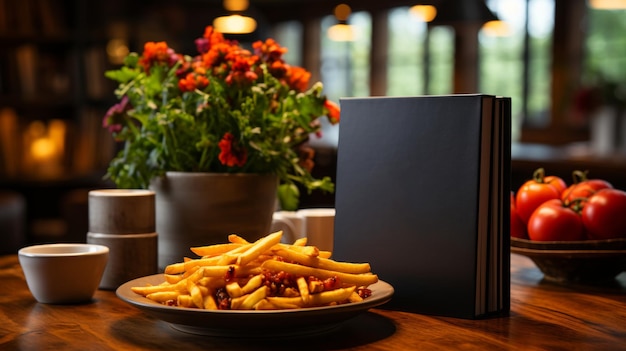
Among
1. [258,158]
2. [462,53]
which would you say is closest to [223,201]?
[258,158]

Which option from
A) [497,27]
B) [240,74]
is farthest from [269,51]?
[497,27]

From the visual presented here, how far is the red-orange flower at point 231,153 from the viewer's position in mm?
1454

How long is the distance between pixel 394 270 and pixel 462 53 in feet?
29.8

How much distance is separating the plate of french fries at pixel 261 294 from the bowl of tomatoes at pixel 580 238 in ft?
1.50

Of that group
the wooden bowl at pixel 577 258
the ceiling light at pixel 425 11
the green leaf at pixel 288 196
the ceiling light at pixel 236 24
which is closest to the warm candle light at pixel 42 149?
the ceiling light at pixel 236 24

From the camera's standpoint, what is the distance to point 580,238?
5.02 feet

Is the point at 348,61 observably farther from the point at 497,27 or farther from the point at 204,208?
the point at 204,208

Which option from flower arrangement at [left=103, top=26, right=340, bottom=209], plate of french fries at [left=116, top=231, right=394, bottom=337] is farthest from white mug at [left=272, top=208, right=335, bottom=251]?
plate of french fries at [left=116, top=231, right=394, bottom=337]

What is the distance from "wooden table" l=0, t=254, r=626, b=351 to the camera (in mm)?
1041

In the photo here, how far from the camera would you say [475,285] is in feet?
3.93

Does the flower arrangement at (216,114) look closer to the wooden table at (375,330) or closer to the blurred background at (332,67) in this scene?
the wooden table at (375,330)

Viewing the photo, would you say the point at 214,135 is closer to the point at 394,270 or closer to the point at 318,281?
the point at 394,270

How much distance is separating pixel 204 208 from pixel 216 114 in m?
0.16

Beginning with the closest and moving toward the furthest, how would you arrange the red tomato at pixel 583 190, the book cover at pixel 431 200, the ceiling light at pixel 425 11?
1. the book cover at pixel 431 200
2. the red tomato at pixel 583 190
3. the ceiling light at pixel 425 11
